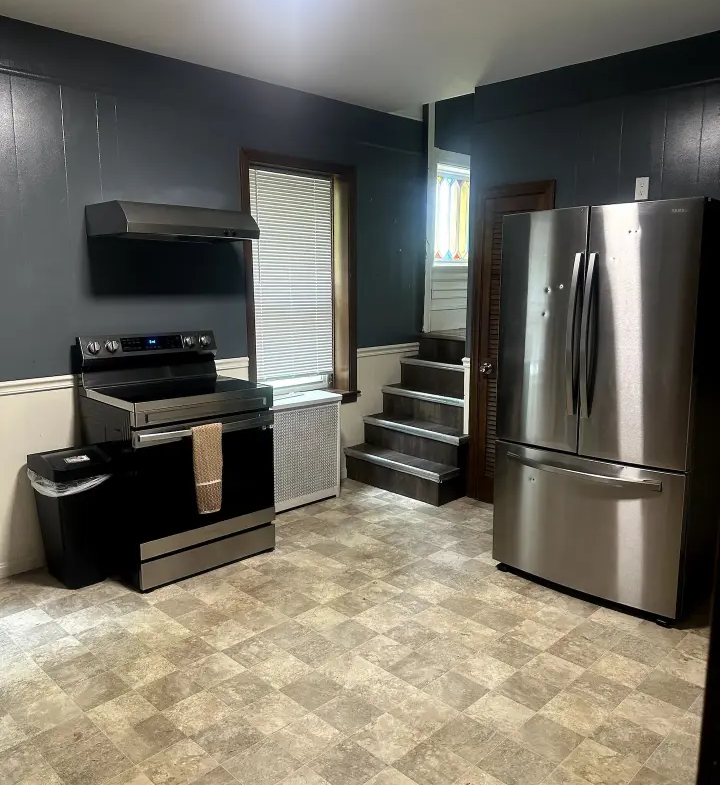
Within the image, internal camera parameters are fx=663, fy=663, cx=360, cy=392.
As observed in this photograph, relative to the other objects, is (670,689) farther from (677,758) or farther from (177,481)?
(177,481)

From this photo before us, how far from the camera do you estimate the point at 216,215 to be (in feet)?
11.3

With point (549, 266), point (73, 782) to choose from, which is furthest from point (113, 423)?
point (549, 266)

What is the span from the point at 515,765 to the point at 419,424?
286 centimetres

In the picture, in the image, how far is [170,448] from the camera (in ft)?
10.1

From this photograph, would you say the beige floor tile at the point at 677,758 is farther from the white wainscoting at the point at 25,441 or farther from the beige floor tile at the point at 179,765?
the white wainscoting at the point at 25,441

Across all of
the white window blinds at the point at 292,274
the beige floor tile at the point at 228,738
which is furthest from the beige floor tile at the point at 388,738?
the white window blinds at the point at 292,274

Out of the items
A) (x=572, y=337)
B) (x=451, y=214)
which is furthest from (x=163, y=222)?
(x=451, y=214)

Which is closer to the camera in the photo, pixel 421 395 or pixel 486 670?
pixel 486 670

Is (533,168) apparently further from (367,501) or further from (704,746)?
(704,746)

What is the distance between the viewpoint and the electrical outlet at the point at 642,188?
346cm

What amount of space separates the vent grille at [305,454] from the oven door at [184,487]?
541mm

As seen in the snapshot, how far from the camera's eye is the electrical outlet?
3.46 metres

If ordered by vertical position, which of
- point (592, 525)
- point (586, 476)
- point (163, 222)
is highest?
point (163, 222)

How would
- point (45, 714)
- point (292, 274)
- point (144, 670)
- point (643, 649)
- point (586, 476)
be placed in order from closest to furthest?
1. point (45, 714)
2. point (144, 670)
3. point (643, 649)
4. point (586, 476)
5. point (292, 274)
